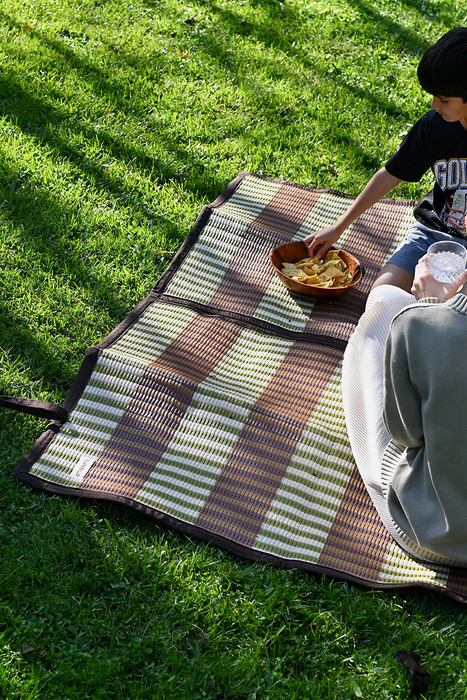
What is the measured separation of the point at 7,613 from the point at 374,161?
3.59 meters

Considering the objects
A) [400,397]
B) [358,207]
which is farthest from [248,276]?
[400,397]

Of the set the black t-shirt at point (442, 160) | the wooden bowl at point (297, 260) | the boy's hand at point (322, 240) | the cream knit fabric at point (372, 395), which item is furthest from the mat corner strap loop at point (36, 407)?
the black t-shirt at point (442, 160)

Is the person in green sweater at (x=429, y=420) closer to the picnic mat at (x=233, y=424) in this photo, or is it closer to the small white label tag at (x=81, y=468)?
the picnic mat at (x=233, y=424)

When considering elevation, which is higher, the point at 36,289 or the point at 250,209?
the point at 250,209

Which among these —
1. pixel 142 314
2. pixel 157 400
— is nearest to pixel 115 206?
pixel 142 314

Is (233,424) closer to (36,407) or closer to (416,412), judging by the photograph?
(36,407)

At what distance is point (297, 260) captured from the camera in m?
3.64

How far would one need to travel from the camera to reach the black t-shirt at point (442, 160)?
3.01 m

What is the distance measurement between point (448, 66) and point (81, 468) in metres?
2.01

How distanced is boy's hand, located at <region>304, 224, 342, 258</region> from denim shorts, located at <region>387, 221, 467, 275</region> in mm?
311

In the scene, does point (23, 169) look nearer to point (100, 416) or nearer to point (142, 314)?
point (142, 314)

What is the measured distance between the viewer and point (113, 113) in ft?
15.5

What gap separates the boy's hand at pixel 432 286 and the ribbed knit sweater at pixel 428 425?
0.52m

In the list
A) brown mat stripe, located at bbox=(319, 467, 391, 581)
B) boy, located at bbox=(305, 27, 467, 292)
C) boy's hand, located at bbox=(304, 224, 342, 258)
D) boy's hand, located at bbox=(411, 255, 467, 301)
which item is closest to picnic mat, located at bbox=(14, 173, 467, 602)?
brown mat stripe, located at bbox=(319, 467, 391, 581)
